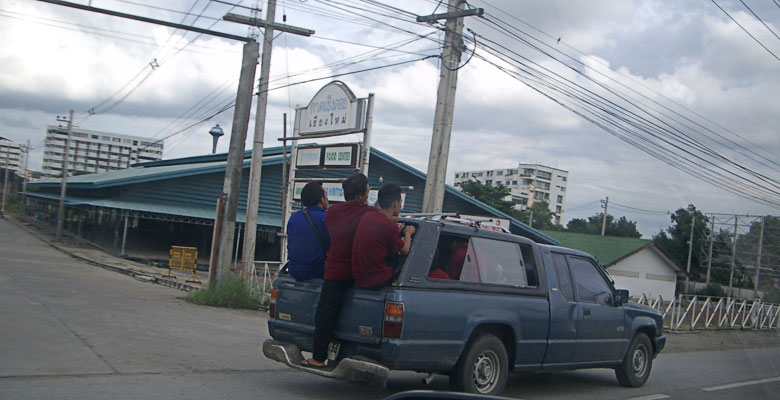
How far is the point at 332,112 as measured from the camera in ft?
53.8

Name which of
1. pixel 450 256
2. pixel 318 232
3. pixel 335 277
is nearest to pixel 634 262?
pixel 450 256

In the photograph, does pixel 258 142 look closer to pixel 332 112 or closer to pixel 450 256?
pixel 332 112

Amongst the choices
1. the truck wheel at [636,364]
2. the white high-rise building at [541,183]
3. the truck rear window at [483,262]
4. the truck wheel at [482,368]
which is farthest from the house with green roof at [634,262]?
the white high-rise building at [541,183]

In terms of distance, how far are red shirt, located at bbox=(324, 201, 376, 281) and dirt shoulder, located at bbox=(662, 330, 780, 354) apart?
35.2ft

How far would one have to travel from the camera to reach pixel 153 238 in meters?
33.4

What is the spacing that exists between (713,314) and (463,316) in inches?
738

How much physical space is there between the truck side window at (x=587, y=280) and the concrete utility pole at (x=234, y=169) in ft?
28.8

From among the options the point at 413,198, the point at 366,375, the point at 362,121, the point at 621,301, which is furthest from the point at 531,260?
the point at 413,198

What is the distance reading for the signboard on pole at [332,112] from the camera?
1563 centimetres

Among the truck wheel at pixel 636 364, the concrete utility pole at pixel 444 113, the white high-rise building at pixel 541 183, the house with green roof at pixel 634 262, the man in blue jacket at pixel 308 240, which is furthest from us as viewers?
the white high-rise building at pixel 541 183

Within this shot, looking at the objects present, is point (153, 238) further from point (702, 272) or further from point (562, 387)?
point (702, 272)

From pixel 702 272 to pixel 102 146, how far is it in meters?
154

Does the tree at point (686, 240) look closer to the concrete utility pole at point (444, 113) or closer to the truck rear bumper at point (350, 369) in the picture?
the concrete utility pole at point (444, 113)

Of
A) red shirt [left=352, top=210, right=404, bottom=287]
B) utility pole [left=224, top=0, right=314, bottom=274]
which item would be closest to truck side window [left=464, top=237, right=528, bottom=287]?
red shirt [left=352, top=210, right=404, bottom=287]
